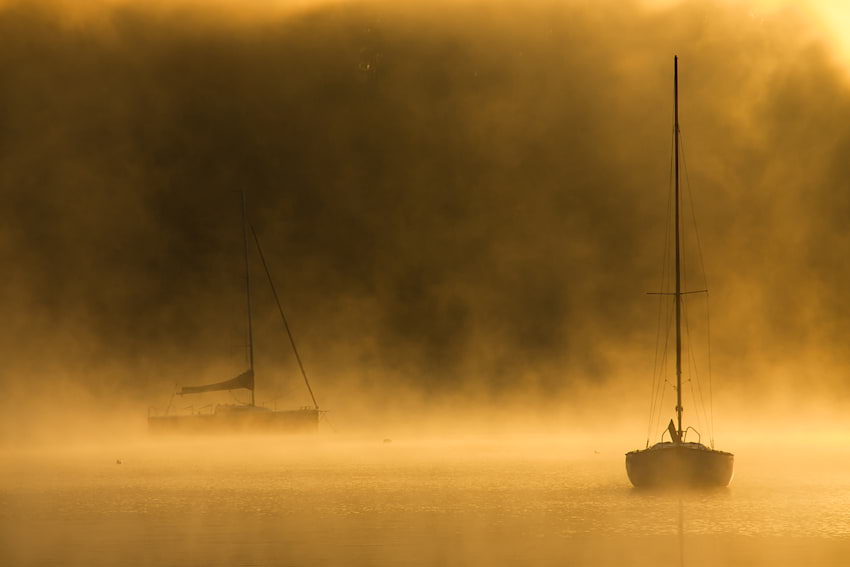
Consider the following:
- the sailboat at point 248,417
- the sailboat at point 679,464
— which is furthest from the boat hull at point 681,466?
the sailboat at point 248,417

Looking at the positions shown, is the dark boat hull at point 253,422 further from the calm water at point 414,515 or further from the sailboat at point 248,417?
Result: the calm water at point 414,515

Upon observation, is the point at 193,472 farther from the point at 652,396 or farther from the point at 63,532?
the point at 652,396

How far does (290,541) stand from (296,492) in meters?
23.2

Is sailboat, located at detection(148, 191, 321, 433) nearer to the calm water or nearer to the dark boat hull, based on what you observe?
the dark boat hull

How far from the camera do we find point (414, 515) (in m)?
62.2

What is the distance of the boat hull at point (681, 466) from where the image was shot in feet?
213

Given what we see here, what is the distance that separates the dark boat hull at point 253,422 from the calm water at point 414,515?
23634mm

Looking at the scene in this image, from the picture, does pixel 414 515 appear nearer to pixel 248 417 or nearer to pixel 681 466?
pixel 681 466

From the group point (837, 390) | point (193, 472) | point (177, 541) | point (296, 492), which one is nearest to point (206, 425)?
point (193, 472)

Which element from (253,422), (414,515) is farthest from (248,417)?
(414,515)

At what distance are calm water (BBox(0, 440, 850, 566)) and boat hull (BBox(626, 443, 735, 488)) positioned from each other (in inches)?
30.8

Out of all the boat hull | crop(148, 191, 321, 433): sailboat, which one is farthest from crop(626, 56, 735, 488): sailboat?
crop(148, 191, 321, 433): sailboat

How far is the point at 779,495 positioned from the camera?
2800 inches

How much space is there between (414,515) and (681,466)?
37.6 feet
